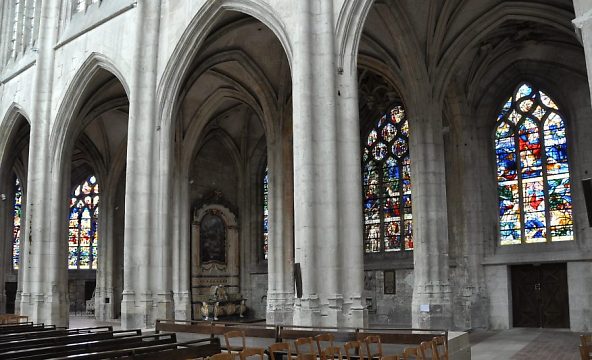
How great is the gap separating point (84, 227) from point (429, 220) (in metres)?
21.3

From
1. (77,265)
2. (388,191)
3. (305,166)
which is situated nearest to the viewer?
(305,166)

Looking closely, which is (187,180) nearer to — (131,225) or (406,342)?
(131,225)

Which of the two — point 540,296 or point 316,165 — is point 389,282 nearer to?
point 540,296

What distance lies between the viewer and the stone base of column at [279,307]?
835 inches

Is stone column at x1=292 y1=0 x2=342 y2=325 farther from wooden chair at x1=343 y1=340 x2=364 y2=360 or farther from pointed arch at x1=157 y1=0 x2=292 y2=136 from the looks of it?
pointed arch at x1=157 y1=0 x2=292 y2=136

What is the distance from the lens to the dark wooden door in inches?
786

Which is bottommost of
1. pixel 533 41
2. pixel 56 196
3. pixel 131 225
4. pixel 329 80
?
pixel 131 225

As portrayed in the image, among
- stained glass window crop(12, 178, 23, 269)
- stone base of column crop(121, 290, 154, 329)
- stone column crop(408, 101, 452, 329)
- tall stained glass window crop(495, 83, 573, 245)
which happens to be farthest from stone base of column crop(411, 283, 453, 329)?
stained glass window crop(12, 178, 23, 269)

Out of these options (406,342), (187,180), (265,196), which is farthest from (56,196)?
(406,342)

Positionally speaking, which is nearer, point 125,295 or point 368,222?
point 125,295

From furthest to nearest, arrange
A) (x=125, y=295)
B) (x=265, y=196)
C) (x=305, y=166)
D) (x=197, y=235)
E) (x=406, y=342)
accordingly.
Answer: (x=265, y=196) → (x=197, y=235) → (x=125, y=295) → (x=305, y=166) → (x=406, y=342)

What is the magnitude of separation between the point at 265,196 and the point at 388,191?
6.77 m

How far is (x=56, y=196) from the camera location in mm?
21859

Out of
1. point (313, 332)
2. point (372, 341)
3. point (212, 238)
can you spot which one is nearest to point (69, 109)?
point (212, 238)
